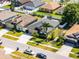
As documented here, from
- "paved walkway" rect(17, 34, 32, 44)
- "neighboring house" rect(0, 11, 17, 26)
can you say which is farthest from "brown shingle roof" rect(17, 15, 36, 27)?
"paved walkway" rect(17, 34, 32, 44)

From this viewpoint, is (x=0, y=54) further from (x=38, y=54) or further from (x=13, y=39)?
(x=13, y=39)

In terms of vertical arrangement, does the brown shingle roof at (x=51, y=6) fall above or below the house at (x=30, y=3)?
below

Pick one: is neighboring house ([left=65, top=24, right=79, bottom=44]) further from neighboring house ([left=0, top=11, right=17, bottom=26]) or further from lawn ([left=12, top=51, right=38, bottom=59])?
neighboring house ([left=0, top=11, right=17, bottom=26])

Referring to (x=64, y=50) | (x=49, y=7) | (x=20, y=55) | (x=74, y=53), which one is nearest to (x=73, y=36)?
(x=64, y=50)

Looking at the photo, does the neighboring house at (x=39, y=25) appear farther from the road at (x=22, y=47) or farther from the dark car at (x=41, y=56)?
the dark car at (x=41, y=56)

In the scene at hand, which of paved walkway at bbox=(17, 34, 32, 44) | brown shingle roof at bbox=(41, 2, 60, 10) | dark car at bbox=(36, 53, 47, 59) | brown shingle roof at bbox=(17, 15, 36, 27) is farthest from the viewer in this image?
brown shingle roof at bbox=(41, 2, 60, 10)

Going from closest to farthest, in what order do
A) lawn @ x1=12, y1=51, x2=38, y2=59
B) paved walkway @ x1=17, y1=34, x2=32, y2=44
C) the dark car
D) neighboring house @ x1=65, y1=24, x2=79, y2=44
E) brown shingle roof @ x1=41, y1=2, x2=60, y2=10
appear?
lawn @ x1=12, y1=51, x2=38, y2=59, the dark car, neighboring house @ x1=65, y1=24, x2=79, y2=44, paved walkway @ x1=17, y1=34, x2=32, y2=44, brown shingle roof @ x1=41, y1=2, x2=60, y2=10

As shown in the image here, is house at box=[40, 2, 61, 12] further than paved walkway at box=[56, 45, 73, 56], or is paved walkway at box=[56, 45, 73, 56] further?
house at box=[40, 2, 61, 12]

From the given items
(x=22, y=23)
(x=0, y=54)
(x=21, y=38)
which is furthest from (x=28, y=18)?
(x=0, y=54)

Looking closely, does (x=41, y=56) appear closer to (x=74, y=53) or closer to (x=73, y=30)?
(x=74, y=53)

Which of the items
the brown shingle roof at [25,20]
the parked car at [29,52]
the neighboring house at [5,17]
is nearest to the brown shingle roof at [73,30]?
the parked car at [29,52]
